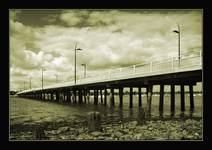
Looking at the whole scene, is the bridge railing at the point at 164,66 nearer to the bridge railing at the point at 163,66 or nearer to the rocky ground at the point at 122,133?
the bridge railing at the point at 163,66

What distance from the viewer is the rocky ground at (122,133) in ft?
32.2

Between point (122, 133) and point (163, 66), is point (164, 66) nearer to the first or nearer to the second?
point (163, 66)

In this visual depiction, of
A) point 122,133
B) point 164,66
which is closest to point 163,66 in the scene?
point 164,66

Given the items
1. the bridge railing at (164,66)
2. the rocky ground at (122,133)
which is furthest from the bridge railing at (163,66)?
the rocky ground at (122,133)

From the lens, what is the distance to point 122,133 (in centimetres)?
1045

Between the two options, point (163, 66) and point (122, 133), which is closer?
point (122, 133)

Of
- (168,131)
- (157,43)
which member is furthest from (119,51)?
(168,131)

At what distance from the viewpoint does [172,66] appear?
12.3m

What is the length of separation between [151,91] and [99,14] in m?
7.22

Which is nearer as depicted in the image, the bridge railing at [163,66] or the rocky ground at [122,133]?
the rocky ground at [122,133]

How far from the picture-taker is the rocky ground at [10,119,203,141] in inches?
386

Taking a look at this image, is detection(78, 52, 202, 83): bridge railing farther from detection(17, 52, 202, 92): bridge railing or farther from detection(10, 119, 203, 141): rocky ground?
detection(10, 119, 203, 141): rocky ground
